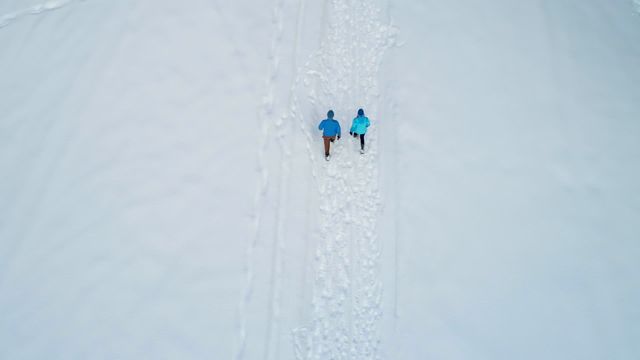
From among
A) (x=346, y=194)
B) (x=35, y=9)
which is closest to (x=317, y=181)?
(x=346, y=194)

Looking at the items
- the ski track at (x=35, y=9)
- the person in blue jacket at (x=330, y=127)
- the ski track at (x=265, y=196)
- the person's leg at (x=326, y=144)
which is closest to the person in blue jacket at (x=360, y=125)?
the person in blue jacket at (x=330, y=127)

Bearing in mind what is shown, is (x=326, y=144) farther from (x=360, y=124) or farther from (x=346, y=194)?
(x=346, y=194)

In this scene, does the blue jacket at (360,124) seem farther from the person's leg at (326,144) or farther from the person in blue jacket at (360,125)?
the person's leg at (326,144)

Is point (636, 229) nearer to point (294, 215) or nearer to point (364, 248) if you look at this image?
point (364, 248)

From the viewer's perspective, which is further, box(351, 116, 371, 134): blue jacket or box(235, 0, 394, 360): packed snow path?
box(351, 116, 371, 134): blue jacket

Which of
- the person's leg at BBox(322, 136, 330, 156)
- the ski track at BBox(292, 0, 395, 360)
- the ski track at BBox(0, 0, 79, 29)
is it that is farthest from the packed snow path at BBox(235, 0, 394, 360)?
the ski track at BBox(0, 0, 79, 29)

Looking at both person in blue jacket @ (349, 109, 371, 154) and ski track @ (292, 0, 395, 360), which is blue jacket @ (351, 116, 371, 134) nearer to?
person in blue jacket @ (349, 109, 371, 154)
